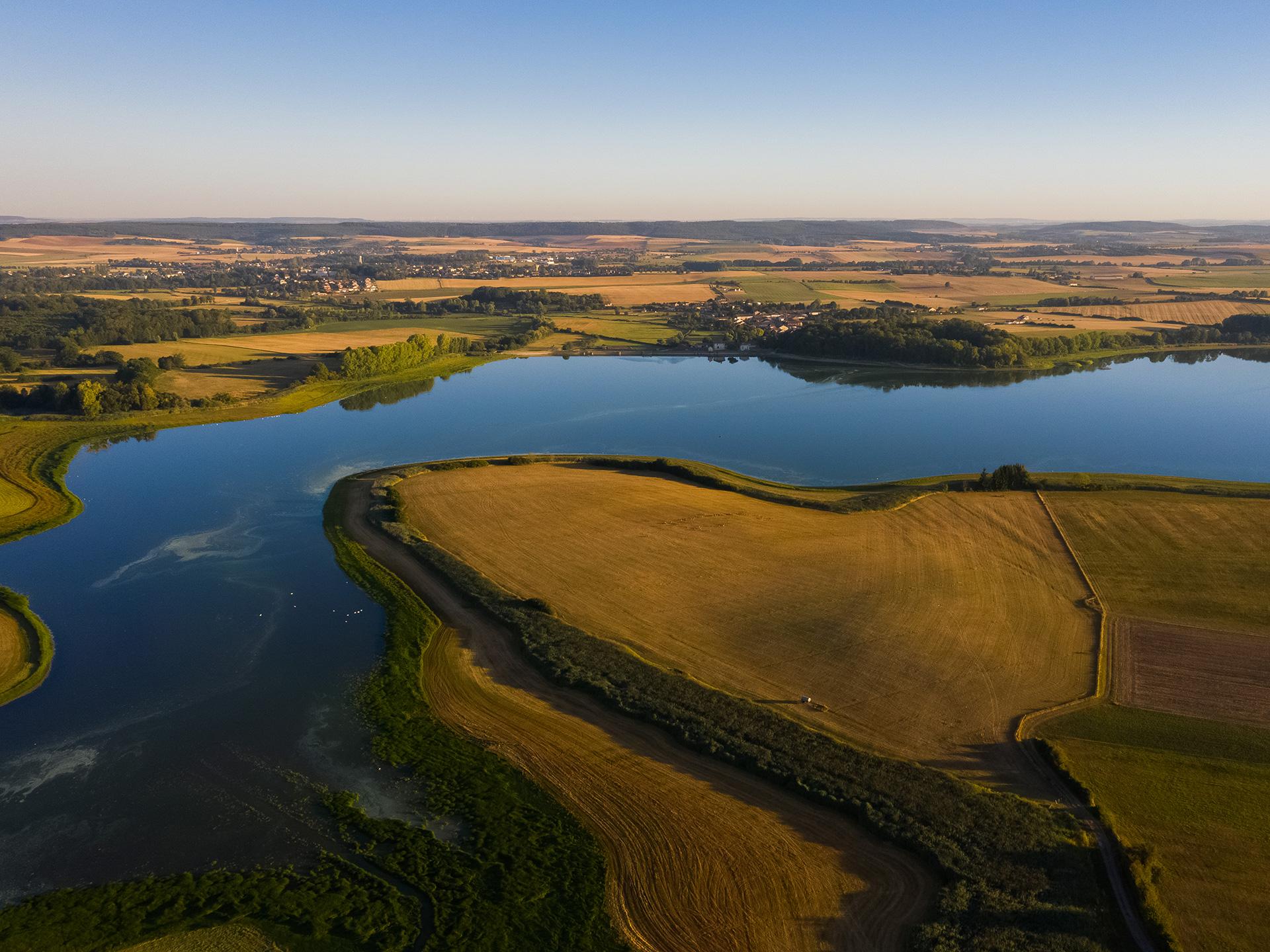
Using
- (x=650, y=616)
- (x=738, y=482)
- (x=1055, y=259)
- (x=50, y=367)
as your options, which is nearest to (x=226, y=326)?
(x=50, y=367)

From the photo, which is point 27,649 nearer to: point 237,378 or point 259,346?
point 237,378

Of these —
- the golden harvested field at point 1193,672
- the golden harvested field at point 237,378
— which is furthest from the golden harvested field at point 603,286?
the golden harvested field at point 1193,672

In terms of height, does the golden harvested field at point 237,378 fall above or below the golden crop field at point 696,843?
above

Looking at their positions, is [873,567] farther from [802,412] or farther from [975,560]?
[802,412]

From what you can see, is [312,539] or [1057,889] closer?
[1057,889]

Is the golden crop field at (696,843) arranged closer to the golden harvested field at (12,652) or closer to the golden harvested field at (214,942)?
the golden harvested field at (214,942)

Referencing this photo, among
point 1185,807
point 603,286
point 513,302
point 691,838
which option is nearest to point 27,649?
point 691,838

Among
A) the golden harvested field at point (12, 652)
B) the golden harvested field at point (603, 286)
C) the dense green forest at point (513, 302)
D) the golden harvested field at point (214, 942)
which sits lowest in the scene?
the golden harvested field at point (214, 942)

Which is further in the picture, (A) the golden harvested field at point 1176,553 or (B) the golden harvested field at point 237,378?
(B) the golden harvested field at point 237,378
